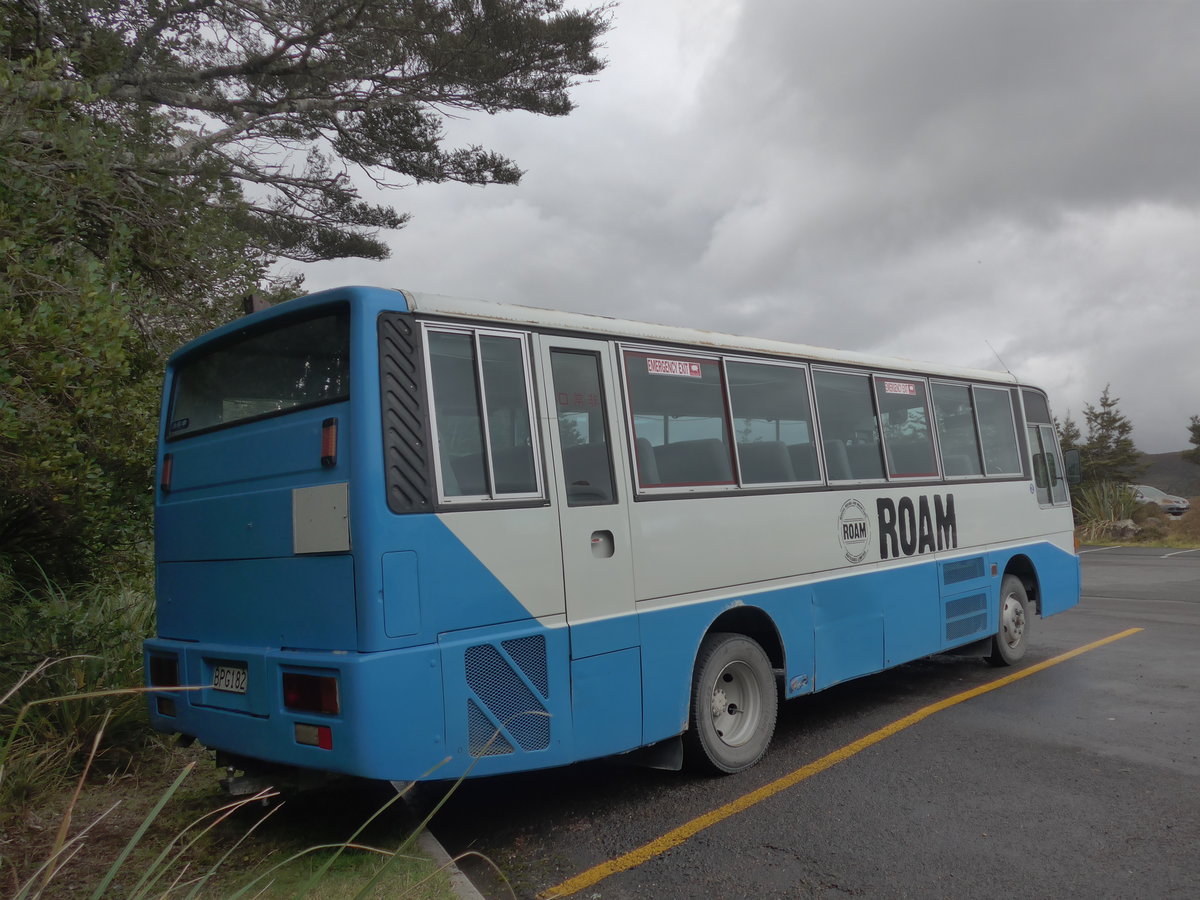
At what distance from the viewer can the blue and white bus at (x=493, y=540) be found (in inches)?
173

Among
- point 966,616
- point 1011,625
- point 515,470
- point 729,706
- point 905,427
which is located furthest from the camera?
point 1011,625

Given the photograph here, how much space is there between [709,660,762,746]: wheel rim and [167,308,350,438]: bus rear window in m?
3.06

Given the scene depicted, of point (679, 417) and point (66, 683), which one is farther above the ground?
point (679, 417)

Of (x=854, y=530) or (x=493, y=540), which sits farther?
(x=854, y=530)


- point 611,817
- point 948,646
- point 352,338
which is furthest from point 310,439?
point 948,646

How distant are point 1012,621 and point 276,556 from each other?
24.1 ft

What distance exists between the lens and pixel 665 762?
5.66 m

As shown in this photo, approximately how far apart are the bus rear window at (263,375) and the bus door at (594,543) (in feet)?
3.60

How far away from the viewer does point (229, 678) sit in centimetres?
491

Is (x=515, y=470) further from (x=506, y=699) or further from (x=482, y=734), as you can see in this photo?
(x=482, y=734)

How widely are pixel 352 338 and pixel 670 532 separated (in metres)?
2.19

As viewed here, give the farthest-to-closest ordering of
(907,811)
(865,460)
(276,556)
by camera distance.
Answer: (865,460) → (907,811) → (276,556)

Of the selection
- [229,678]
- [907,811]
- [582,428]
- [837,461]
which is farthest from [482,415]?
[837,461]

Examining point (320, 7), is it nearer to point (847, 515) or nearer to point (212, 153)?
point (212, 153)
